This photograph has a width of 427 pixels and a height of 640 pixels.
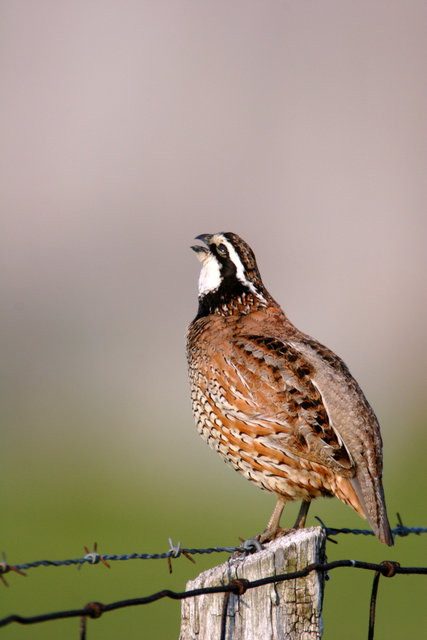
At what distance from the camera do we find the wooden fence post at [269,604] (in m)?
3.58

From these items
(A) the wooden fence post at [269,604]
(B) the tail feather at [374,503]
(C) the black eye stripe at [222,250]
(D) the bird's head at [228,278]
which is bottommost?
(A) the wooden fence post at [269,604]

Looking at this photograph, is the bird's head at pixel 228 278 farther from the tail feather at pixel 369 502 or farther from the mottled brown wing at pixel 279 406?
the tail feather at pixel 369 502

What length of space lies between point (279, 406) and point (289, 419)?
0.28 feet

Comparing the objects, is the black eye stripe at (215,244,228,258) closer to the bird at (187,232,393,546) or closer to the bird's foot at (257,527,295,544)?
the bird at (187,232,393,546)

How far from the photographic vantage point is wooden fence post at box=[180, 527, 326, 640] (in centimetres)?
358

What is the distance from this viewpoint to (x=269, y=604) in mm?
3580

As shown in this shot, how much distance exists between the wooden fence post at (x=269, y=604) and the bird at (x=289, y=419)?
1.20 metres

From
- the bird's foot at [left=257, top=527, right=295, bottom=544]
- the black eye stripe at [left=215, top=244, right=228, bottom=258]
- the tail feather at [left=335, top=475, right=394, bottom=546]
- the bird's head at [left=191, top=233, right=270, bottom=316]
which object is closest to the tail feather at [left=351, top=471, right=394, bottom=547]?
the tail feather at [left=335, top=475, right=394, bottom=546]

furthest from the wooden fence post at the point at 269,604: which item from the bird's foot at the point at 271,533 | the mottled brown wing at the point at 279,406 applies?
the bird's foot at the point at 271,533

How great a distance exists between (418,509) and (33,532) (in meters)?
5.80

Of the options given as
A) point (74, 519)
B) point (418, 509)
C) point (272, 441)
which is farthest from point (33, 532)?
point (272, 441)

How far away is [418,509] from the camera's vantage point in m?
15.2

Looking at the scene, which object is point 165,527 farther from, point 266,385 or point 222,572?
point 222,572

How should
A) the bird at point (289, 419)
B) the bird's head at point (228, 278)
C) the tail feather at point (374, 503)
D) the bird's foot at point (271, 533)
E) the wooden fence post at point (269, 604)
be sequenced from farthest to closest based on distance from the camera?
the bird's head at point (228, 278) → the bird's foot at point (271, 533) → the bird at point (289, 419) → the tail feather at point (374, 503) → the wooden fence post at point (269, 604)
